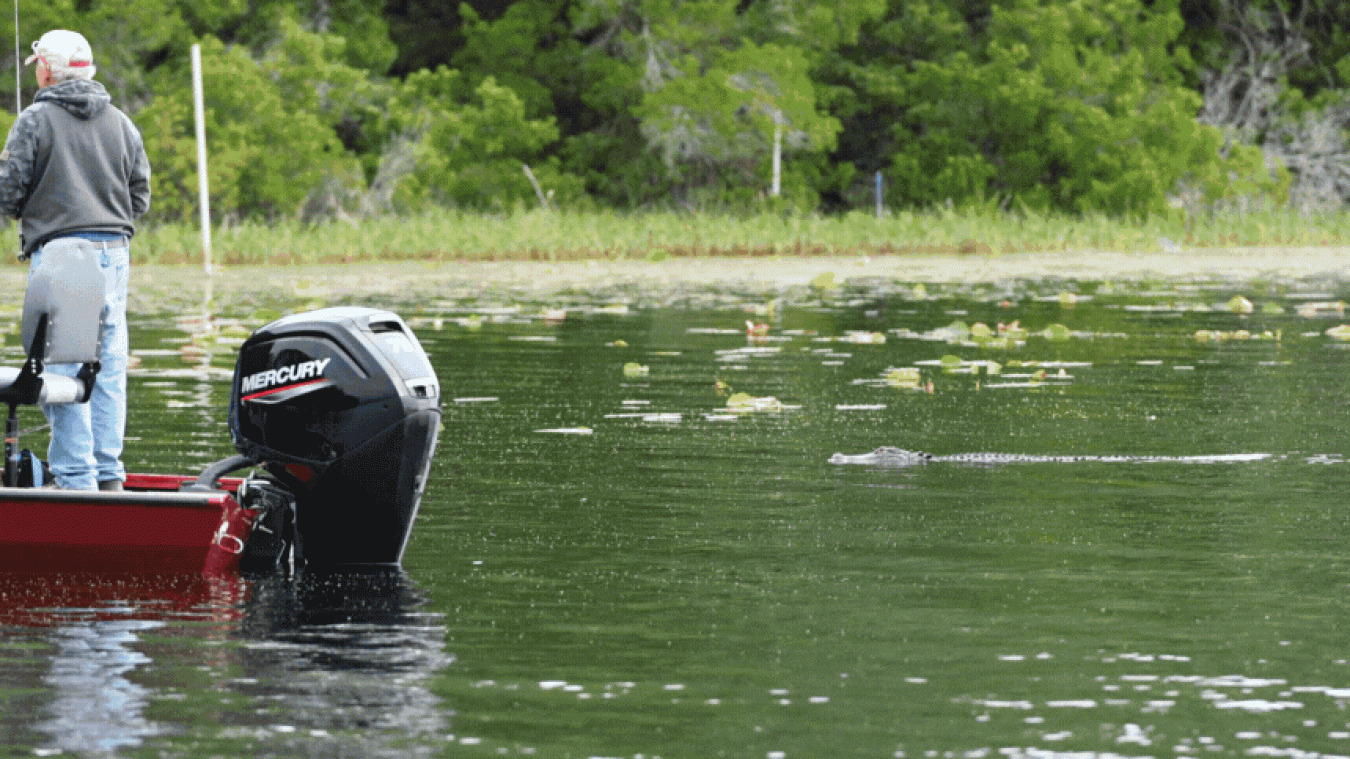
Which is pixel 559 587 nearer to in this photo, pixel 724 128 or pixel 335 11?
pixel 724 128

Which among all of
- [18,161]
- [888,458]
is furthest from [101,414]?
[888,458]

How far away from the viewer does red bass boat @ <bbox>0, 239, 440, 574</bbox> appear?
24.4 ft

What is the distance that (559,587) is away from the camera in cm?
736

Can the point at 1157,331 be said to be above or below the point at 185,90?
below

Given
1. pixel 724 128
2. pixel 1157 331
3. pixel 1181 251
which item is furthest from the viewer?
pixel 724 128

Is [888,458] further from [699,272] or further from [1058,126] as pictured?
[1058,126]

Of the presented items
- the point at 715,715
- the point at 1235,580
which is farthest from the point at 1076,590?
the point at 715,715

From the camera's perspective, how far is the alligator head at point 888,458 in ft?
34.5

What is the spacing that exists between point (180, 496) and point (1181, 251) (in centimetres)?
3147

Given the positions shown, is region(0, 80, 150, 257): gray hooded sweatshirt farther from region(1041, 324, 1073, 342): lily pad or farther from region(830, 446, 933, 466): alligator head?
region(1041, 324, 1073, 342): lily pad

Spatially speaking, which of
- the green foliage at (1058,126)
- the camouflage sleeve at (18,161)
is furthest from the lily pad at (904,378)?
the green foliage at (1058,126)

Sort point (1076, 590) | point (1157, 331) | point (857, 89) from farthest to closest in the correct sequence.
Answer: point (857, 89)
point (1157, 331)
point (1076, 590)

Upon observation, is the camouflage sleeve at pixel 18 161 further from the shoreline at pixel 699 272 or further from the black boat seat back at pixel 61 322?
the shoreline at pixel 699 272

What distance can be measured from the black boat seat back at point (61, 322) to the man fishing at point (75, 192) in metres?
0.07
